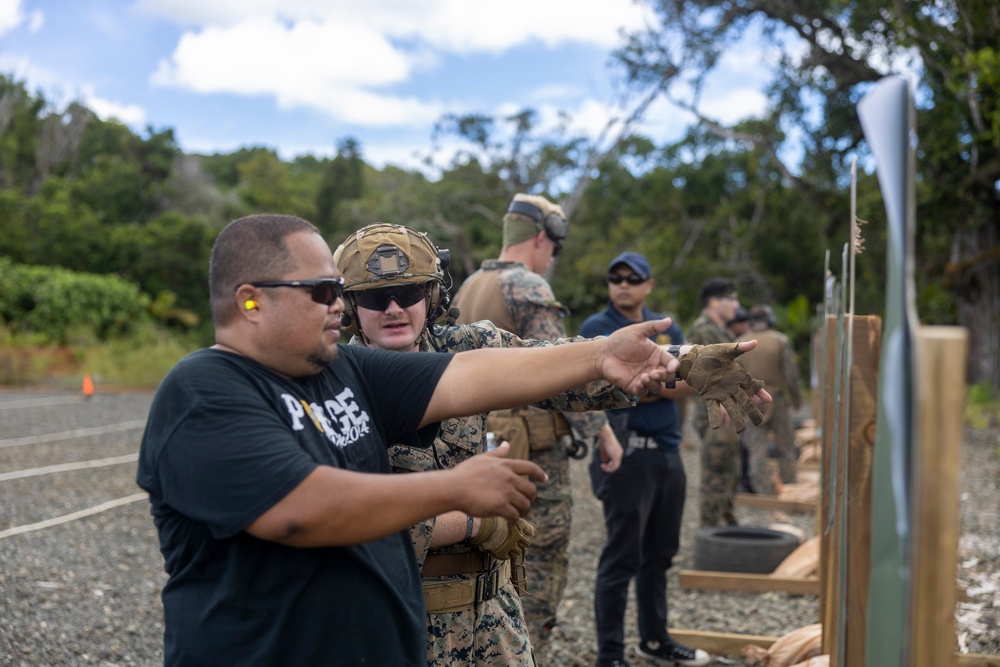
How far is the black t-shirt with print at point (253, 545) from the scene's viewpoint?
183cm

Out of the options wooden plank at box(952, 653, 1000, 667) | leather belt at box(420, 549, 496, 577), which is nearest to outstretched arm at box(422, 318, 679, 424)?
leather belt at box(420, 549, 496, 577)

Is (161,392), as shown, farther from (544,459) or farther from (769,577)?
(769,577)

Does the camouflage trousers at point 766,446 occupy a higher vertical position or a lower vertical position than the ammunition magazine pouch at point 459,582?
lower

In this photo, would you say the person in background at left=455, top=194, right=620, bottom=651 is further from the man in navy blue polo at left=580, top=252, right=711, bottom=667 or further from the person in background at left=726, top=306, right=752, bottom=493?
the person in background at left=726, top=306, right=752, bottom=493

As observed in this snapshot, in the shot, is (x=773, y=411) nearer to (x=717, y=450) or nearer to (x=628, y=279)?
(x=717, y=450)

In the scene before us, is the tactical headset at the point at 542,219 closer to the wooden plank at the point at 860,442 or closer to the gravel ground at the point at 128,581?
the gravel ground at the point at 128,581

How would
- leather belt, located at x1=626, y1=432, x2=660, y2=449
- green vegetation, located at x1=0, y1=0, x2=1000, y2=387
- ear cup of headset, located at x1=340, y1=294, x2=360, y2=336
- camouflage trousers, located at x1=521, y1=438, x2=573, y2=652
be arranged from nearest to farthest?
1. ear cup of headset, located at x1=340, y1=294, x2=360, y2=336
2. camouflage trousers, located at x1=521, y1=438, x2=573, y2=652
3. leather belt, located at x1=626, y1=432, x2=660, y2=449
4. green vegetation, located at x1=0, y1=0, x2=1000, y2=387

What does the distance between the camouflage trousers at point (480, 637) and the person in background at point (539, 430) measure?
158cm

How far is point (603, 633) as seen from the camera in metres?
5.05

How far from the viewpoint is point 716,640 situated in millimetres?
5352

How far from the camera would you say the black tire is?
677 centimetres

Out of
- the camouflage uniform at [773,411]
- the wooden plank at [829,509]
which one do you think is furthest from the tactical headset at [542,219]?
the camouflage uniform at [773,411]

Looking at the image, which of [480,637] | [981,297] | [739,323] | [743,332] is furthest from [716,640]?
[981,297]

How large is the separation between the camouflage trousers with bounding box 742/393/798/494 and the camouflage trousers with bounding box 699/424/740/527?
145 centimetres
